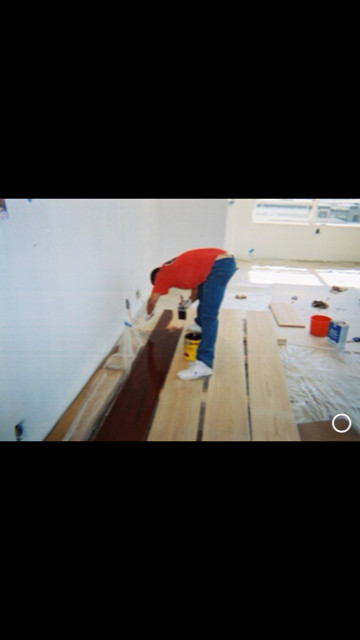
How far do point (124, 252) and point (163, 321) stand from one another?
0.57 m

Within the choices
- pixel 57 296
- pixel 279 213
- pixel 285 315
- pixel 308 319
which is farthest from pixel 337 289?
pixel 57 296

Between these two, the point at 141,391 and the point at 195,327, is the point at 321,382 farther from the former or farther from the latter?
the point at 141,391

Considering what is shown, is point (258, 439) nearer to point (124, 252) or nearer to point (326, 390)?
point (326, 390)

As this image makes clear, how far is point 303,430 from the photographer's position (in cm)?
145

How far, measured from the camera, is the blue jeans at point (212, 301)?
5.68ft

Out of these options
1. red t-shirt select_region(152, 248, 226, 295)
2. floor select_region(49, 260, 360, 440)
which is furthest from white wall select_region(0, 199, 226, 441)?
red t-shirt select_region(152, 248, 226, 295)

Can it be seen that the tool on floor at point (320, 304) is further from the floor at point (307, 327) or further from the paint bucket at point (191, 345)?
the paint bucket at point (191, 345)

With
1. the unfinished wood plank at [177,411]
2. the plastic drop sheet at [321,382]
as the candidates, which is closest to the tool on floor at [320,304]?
the plastic drop sheet at [321,382]

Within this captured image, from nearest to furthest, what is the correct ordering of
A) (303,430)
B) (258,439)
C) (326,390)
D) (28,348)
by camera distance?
(28,348)
(258,439)
(303,430)
(326,390)

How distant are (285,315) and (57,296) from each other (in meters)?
1.84

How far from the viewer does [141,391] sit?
160 cm

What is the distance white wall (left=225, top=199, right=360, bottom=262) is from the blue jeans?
2.27m

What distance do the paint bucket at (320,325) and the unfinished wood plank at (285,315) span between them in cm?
→ 16
